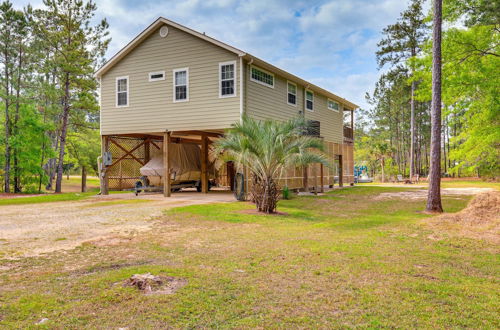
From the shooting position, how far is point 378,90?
44.3 meters

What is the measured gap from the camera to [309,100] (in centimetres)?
2072

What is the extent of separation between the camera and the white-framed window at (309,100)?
2041 centimetres

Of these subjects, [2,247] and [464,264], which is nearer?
[464,264]

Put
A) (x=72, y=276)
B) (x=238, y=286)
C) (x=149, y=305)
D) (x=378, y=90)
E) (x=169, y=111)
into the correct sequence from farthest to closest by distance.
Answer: (x=378, y=90) → (x=169, y=111) → (x=72, y=276) → (x=238, y=286) → (x=149, y=305)

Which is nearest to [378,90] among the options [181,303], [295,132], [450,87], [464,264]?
[450,87]

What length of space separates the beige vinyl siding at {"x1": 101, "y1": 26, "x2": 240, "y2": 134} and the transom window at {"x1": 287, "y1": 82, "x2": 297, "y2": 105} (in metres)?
4.47

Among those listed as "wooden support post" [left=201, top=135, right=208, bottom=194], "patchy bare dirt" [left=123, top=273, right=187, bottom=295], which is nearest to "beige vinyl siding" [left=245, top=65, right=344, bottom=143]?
"wooden support post" [left=201, top=135, right=208, bottom=194]

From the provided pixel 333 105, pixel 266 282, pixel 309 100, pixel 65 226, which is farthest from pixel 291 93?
pixel 266 282

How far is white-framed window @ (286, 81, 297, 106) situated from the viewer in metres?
18.2

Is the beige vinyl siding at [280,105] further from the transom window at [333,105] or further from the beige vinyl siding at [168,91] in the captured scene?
the beige vinyl siding at [168,91]

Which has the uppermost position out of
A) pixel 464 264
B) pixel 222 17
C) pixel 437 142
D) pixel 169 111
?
pixel 222 17

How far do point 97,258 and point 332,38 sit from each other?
2573cm

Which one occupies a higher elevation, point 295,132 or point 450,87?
point 450,87

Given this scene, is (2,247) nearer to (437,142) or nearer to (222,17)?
(437,142)
